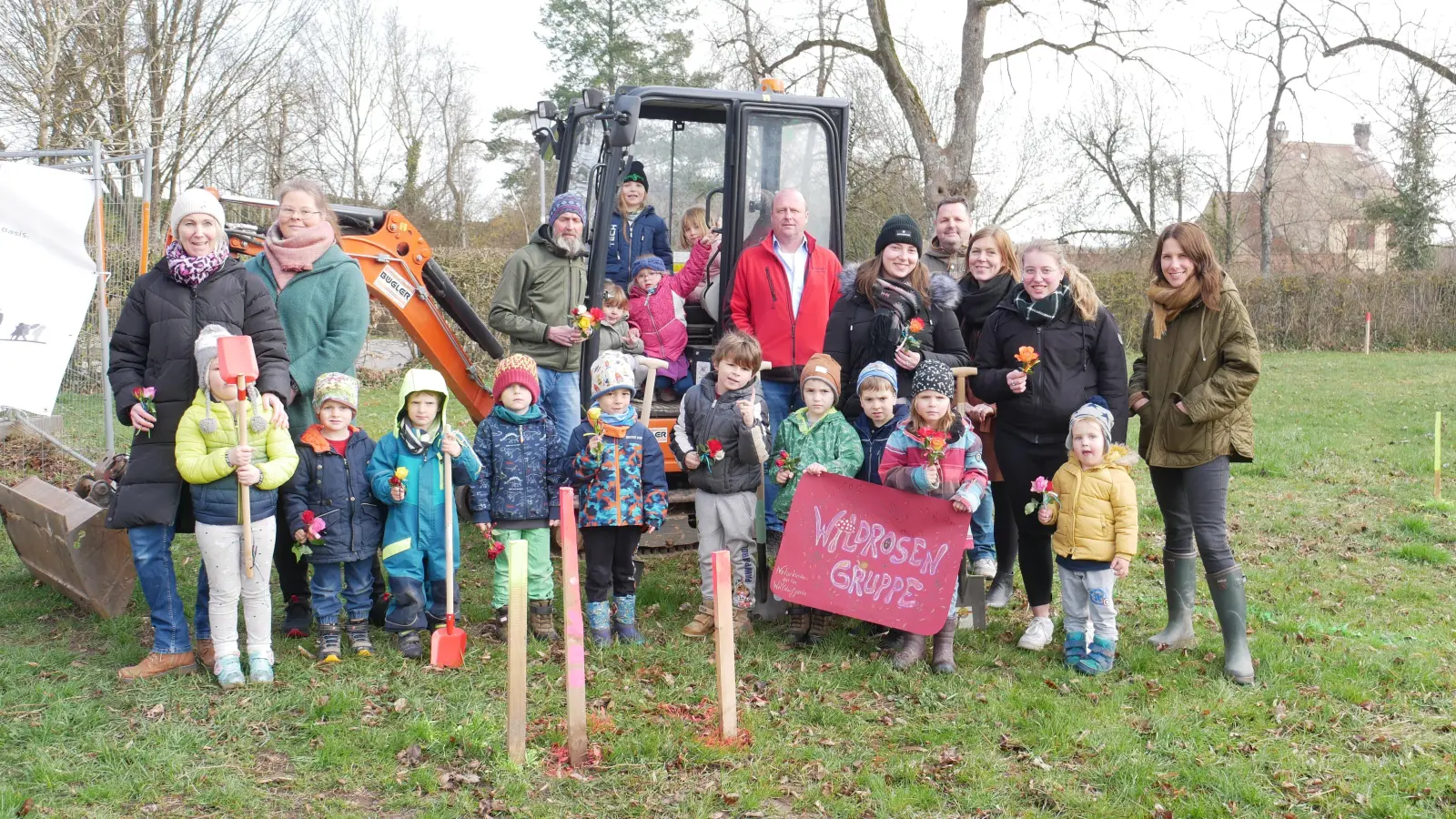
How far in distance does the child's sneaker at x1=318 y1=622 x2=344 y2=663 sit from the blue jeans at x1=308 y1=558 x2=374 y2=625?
24mm

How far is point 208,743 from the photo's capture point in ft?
13.4

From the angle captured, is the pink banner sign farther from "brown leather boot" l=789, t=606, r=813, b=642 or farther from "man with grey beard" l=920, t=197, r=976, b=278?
"man with grey beard" l=920, t=197, r=976, b=278

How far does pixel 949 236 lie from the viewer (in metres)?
5.98

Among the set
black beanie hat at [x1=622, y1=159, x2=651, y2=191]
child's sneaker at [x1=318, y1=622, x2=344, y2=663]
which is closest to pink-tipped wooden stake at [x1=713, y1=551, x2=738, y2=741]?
child's sneaker at [x1=318, y1=622, x2=344, y2=663]

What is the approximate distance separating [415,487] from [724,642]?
6.26 ft

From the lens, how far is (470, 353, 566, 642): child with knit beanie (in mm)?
5293

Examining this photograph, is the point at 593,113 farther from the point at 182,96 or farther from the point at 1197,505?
the point at 182,96

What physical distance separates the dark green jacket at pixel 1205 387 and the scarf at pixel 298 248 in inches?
158

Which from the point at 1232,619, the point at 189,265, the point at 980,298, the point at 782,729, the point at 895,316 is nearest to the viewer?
the point at 782,729

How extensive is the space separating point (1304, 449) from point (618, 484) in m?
8.74

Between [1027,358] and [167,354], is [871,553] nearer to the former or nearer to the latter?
[1027,358]

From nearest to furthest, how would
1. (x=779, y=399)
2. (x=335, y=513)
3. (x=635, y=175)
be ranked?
(x=335, y=513) → (x=779, y=399) → (x=635, y=175)

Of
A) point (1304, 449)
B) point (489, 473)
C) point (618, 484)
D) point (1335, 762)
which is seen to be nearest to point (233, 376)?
point (489, 473)

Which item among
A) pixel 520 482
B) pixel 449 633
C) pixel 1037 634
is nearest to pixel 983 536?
pixel 1037 634
